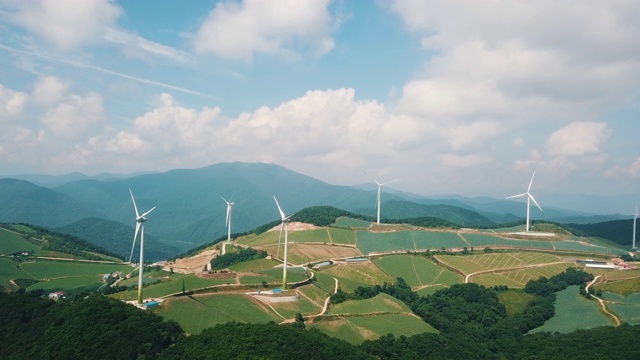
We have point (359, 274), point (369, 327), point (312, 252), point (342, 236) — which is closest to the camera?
point (369, 327)

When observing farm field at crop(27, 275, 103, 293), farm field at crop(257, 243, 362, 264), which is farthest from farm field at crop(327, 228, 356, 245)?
farm field at crop(27, 275, 103, 293)

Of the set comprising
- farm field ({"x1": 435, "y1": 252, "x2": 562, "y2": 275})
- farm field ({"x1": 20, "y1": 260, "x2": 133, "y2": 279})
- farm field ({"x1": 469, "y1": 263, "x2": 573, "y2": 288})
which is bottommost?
farm field ({"x1": 20, "y1": 260, "x2": 133, "y2": 279})

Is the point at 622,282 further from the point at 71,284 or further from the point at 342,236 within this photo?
the point at 71,284

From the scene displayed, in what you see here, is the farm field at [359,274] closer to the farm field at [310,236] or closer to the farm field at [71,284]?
the farm field at [310,236]

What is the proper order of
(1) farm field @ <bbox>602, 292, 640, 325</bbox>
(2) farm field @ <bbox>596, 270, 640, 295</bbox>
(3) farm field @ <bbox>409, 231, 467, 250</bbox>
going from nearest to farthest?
1. (1) farm field @ <bbox>602, 292, 640, 325</bbox>
2. (2) farm field @ <bbox>596, 270, 640, 295</bbox>
3. (3) farm field @ <bbox>409, 231, 467, 250</bbox>

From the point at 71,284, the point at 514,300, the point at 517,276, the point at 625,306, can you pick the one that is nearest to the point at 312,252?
the point at 517,276

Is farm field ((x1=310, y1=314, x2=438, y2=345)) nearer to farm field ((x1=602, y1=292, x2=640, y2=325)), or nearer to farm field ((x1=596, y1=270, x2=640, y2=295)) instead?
farm field ((x1=602, y1=292, x2=640, y2=325))
